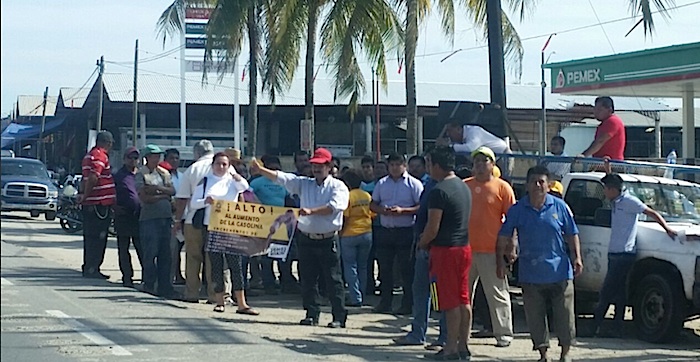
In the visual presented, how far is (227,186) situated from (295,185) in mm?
1268

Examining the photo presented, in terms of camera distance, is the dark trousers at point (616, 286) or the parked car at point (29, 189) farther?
the parked car at point (29, 189)

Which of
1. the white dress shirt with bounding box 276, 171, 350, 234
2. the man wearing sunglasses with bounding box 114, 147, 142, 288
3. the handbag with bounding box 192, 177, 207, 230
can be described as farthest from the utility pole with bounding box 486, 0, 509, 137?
the man wearing sunglasses with bounding box 114, 147, 142, 288

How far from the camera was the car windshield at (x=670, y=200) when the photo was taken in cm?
1195

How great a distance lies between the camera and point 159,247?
14.0 m

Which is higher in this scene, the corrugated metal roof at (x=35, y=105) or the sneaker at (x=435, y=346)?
the corrugated metal roof at (x=35, y=105)

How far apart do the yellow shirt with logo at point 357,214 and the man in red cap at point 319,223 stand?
7.10 feet

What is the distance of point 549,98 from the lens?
167 ft

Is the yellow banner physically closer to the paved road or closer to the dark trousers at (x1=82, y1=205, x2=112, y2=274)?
the paved road

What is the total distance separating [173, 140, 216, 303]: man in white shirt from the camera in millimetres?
12859

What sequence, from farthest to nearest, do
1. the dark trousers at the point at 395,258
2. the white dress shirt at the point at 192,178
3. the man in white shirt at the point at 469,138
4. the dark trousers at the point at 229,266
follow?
the man in white shirt at the point at 469,138
the dark trousers at the point at 395,258
the white dress shirt at the point at 192,178
the dark trousers at the point at 229,266

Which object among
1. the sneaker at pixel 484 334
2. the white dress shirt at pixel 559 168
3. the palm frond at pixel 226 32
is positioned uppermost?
the palm frond at pixel 226 32

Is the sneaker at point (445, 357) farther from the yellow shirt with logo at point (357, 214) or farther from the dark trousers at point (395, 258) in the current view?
the yellow shirt with logo at point (357, 214)

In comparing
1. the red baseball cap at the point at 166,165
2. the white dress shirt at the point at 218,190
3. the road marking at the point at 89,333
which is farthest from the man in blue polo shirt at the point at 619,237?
the red baseball cap at the point at 166,165

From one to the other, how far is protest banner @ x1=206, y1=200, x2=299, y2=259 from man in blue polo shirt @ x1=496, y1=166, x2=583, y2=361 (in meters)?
3.46
